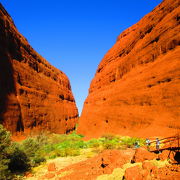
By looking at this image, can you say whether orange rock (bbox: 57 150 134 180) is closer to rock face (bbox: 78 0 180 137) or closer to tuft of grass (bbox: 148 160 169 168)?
tuft of grass (bbox: 148 160 169 168)

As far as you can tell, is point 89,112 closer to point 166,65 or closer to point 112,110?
point 112,110

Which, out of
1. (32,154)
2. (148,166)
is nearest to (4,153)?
(32,154)

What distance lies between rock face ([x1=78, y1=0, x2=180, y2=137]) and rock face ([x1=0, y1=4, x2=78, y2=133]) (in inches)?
313

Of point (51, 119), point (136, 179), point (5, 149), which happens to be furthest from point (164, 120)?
point (51, 119)

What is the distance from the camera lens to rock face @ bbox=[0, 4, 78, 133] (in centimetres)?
1912

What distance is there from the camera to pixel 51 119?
→ 96.4 feet

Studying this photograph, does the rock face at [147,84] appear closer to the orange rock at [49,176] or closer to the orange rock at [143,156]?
the orange rock at [143,156]

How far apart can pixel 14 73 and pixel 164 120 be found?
17.5 m

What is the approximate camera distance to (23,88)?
23.1 m

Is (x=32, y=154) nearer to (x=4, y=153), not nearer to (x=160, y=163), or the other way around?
(x=4, y=153)

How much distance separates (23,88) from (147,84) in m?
15.3

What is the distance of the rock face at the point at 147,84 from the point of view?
14023mm

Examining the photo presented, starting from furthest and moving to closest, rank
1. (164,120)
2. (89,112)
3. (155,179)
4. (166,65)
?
(89,112) < (166,65) < (164,120) < (155,179)

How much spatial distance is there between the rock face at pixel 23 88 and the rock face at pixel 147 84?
7938 mm
